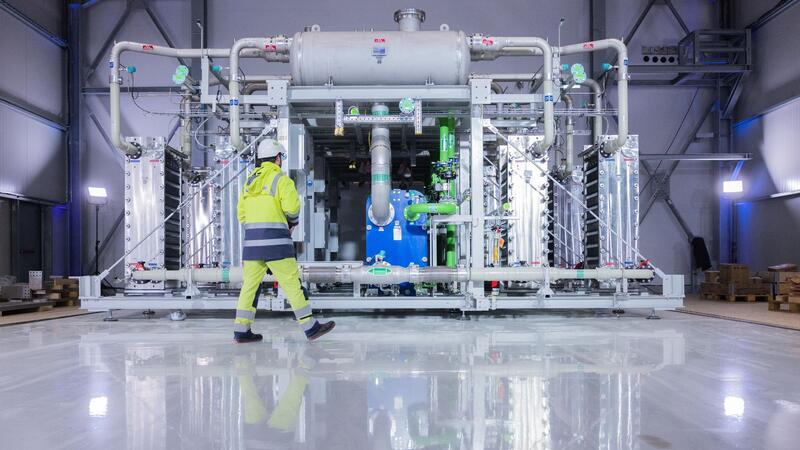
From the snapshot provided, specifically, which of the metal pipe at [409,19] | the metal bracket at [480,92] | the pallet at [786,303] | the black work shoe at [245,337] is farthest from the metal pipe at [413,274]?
the metal pipe at [409,19]

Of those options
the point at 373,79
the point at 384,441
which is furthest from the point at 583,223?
the point at 384,441

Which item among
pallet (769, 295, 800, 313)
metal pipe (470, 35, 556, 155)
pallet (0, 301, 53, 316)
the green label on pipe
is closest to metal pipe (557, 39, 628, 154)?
metal pipe (470, 35, 556, 155)

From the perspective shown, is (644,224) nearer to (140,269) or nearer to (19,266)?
(140,269)

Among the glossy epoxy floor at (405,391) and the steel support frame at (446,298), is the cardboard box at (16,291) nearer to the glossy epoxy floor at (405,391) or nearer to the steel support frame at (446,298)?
the steel support frame at (446,298)

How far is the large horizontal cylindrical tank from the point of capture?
677 centimetres

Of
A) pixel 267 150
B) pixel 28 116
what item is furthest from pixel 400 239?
pixel 28 116

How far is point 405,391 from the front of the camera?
10.4ft

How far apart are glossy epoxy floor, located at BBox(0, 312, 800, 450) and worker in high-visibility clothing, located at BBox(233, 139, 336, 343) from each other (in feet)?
0.93

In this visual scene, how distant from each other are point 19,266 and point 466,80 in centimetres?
1134

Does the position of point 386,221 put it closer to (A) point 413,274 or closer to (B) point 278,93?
(A) point 413,274

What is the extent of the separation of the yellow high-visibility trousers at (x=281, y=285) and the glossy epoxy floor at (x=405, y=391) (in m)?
0.26

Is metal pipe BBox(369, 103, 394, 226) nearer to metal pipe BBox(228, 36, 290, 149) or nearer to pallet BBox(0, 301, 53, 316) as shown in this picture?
metal pipe BBox(228, 36, 290, 149)

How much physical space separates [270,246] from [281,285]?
0.41m

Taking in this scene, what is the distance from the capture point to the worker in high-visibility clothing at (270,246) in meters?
4.73
